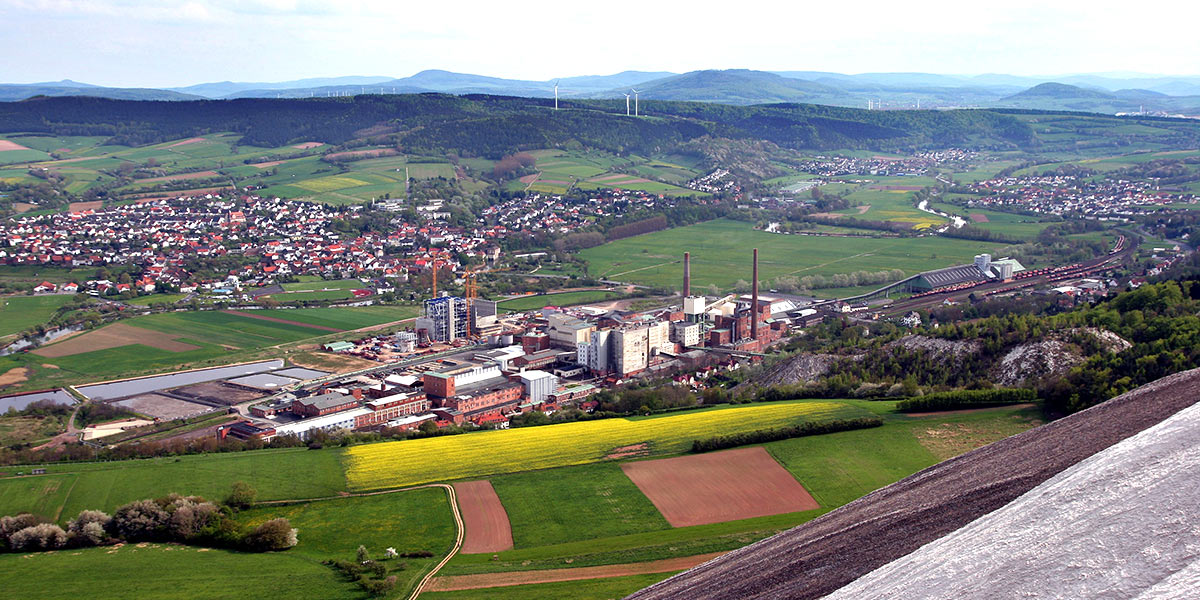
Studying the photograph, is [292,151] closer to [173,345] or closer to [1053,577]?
[173,345]

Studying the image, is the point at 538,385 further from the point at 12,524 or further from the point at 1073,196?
the point at 1073,196

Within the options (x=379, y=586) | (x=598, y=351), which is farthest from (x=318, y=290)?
(x=379, y=586)

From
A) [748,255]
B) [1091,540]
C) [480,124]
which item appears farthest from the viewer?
[480,124]

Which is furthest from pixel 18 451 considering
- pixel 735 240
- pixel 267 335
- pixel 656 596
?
pixel 735 240

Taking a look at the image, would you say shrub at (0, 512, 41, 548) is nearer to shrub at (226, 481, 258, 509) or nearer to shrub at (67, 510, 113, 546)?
shrub at (67, 510, 113, 546)

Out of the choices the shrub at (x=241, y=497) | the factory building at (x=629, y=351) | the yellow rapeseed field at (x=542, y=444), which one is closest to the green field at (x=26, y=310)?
the factory building at (x=629, y=351)

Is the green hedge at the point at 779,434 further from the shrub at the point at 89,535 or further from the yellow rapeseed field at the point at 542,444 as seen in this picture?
the shrub at the point at 89,535
